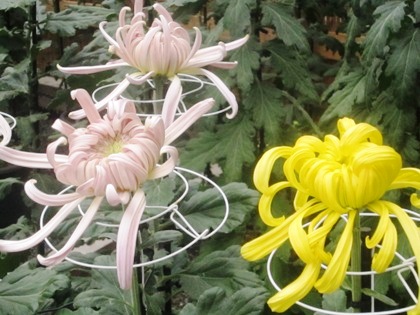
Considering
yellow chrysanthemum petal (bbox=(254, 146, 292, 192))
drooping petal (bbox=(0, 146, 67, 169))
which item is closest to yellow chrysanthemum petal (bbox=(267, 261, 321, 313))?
yellow chrysanthemum petal (bbox=(254, 146, 292, 192))

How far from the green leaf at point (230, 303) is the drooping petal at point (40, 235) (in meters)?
0.33

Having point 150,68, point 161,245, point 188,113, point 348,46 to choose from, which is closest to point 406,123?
point 348,46

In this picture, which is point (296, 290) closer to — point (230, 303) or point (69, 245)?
point (69, 245)

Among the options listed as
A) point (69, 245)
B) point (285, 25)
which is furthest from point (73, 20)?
point (69, 245)

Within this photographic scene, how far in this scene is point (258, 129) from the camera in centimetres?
188

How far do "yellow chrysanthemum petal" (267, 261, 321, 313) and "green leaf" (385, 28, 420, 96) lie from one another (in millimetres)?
995

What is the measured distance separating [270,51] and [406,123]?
0.40m

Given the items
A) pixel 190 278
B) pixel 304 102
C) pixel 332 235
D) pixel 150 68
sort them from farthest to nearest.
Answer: pixel 304 102
pixel 332 235
pixel 190 278
pixel 150 68

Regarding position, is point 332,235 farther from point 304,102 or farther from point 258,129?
point 304,102

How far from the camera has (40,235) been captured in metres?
0.80

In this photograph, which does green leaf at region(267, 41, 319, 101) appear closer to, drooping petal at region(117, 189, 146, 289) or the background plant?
the background plant

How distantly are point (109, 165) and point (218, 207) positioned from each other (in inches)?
17.7

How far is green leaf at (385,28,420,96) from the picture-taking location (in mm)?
1612

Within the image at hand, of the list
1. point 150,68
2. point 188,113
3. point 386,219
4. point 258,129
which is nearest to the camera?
point 386,219
